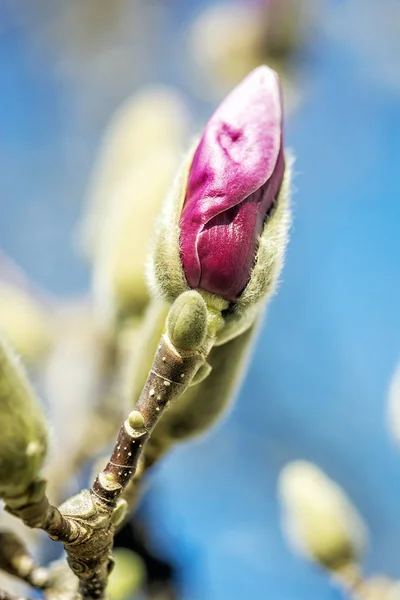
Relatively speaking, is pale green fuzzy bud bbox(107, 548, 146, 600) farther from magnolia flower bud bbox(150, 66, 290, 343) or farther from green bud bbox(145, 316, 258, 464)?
magnolia flower bud bbox(150, 66, 290, 343)


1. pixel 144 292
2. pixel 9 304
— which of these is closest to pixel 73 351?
pixel 9 304

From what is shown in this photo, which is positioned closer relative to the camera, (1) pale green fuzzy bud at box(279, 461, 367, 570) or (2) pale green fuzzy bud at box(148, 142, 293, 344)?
(2) pale green fuzzy bud at box(148, 142, 293, 344)

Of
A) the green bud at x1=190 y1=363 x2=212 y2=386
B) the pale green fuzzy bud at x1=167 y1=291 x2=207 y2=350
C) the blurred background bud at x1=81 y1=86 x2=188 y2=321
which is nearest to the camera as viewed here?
the pale green fuzzy bud at x1=167 y1=291 x2=207 y2=350

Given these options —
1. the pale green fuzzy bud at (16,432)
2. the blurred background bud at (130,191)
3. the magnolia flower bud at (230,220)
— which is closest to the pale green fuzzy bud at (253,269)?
the magnolia flower bud at (230,220)

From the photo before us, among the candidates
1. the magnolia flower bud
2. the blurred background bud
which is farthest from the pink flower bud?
the blurred background bud

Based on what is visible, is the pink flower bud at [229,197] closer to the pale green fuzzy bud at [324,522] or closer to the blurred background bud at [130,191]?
the blurred background bud at [130,191]
